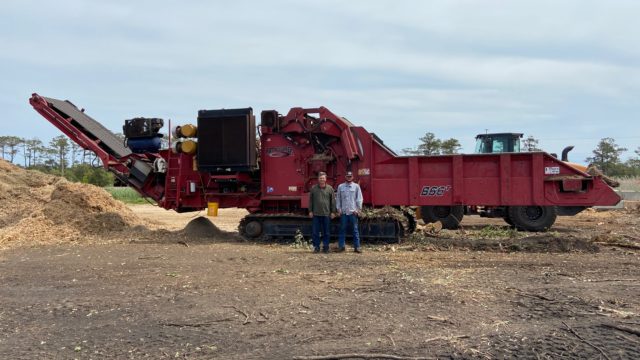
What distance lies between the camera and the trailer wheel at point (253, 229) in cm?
1241

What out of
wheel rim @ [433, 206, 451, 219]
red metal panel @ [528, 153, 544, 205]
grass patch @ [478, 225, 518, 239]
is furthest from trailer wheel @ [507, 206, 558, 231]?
red metal panel @ [528, 153, 544, 205]

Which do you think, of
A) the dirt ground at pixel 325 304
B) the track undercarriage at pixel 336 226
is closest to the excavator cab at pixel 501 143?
the track undercarriage at pixel 336 226

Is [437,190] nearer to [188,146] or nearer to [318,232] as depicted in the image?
[318,232]

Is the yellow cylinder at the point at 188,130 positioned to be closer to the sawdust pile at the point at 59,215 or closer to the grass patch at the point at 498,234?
the sawdust pile at the point at 59,215

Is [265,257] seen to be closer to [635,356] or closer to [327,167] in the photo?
[327,167]

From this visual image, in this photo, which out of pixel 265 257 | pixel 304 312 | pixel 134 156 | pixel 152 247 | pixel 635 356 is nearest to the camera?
pixel 635 356

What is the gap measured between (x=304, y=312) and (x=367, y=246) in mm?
5803

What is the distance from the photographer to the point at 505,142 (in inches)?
744

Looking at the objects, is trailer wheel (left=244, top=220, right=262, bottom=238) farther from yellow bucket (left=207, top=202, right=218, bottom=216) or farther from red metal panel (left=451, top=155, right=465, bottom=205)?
red metal panel (left=451, top=155, right=465, bottom=205)

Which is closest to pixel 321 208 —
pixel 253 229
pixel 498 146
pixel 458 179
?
pixel 253 229

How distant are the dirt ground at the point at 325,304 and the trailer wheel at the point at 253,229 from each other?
228 centimetres

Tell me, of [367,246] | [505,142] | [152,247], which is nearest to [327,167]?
[367,246]

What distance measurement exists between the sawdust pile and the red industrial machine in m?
1.28

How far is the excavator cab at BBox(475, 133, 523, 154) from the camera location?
1884 centimetres
